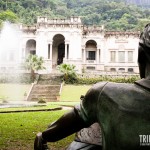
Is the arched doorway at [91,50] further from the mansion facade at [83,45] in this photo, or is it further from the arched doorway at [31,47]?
the arched doorway at [31,47]

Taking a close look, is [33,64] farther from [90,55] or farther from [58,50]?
[58,50]

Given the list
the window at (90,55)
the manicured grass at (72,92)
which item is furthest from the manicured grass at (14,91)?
the window at (90,55)

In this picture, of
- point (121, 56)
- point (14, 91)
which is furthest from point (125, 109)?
point (121, 56)

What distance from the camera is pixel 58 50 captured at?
188 feet

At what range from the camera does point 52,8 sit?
105125mm

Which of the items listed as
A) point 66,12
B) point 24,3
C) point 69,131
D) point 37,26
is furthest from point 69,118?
point 66,12

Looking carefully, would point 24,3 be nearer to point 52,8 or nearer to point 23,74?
point 52,8

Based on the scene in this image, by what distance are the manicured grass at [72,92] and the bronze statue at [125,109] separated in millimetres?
28821

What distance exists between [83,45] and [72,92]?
19604mm

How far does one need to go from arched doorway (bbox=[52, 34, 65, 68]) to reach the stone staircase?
480 inches

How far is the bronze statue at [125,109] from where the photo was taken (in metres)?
1.78

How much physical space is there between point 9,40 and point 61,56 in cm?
907

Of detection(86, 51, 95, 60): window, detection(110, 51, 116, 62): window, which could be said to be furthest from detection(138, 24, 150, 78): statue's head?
detection(86, 51, 95, 60): window

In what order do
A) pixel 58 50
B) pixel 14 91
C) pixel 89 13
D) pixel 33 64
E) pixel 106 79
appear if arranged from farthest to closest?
1. pixel 89 13
2. pixel 58 50
3. pixel 106 79
4. pixel 33 64
5. pixel 14 91
